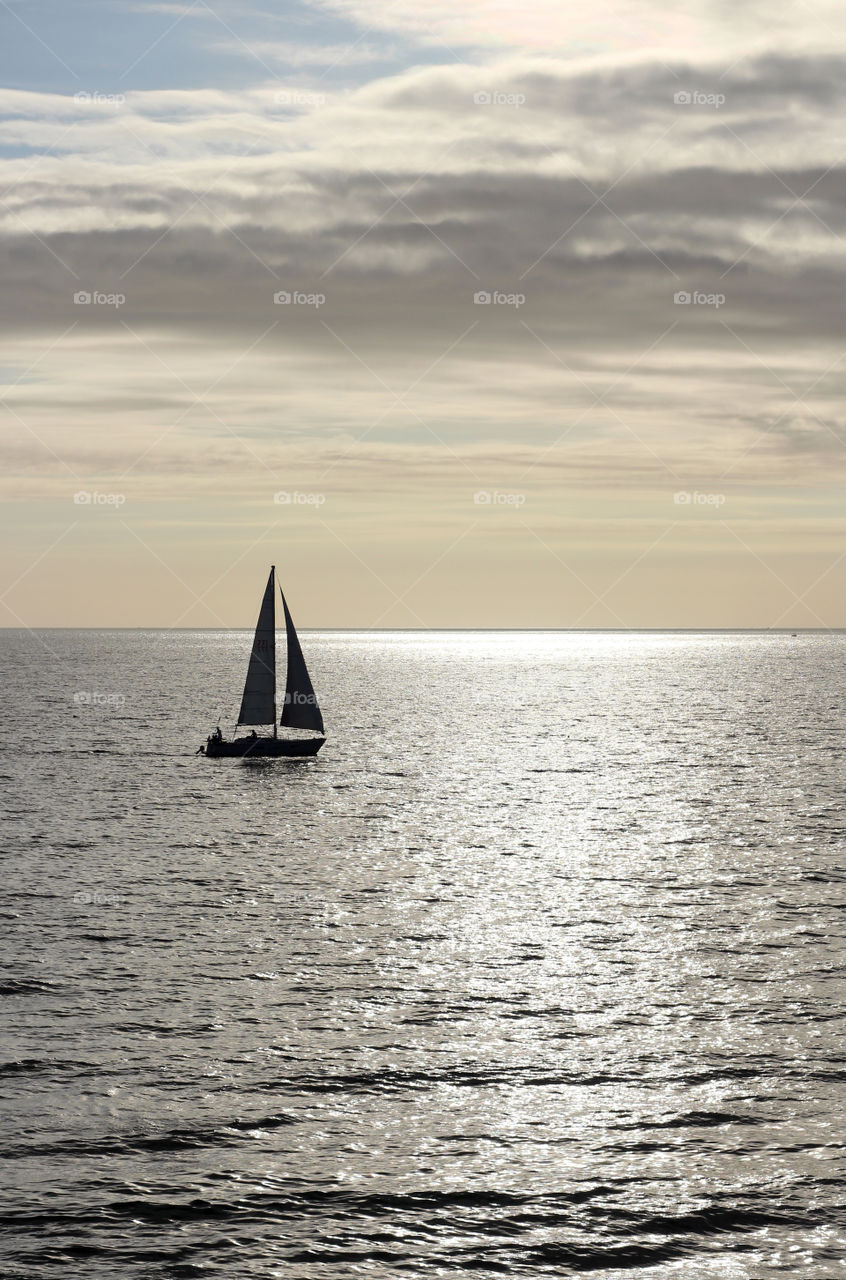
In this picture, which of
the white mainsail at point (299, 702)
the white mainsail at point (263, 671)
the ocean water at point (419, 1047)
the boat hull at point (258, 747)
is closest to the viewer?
the ocean water at point (419, 1047)

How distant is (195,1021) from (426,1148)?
11352 millimetres

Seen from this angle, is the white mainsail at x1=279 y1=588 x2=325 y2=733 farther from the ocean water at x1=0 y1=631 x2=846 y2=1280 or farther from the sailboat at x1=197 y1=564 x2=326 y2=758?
the ocean water at x1=0 y1=631 x2=846 y2=1280

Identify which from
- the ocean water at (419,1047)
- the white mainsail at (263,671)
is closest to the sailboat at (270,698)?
the white mainsail at (263,671)

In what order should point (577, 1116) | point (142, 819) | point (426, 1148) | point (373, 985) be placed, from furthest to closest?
point (142, 819), point (373, 985), point (577, 1116), point (426, 1148)

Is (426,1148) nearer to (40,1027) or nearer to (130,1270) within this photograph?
(130,1270)

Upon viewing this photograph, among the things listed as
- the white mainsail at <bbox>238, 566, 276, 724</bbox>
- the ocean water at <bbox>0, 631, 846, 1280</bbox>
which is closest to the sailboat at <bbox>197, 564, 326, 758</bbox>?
the white mainsail at <bbox>238, 566, 276, 724</bbox>

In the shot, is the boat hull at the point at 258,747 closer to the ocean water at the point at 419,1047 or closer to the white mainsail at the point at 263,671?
the white mainsail at the point at 263,671

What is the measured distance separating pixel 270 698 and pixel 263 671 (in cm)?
450

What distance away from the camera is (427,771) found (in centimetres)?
11281

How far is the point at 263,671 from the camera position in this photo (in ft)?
336

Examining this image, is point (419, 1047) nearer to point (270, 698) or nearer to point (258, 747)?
point (270, 698)

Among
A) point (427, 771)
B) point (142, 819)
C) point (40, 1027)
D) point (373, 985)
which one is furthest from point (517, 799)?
point (40, 1027)

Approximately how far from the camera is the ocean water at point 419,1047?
2594 cm

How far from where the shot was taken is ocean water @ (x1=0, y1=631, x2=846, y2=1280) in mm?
25938
